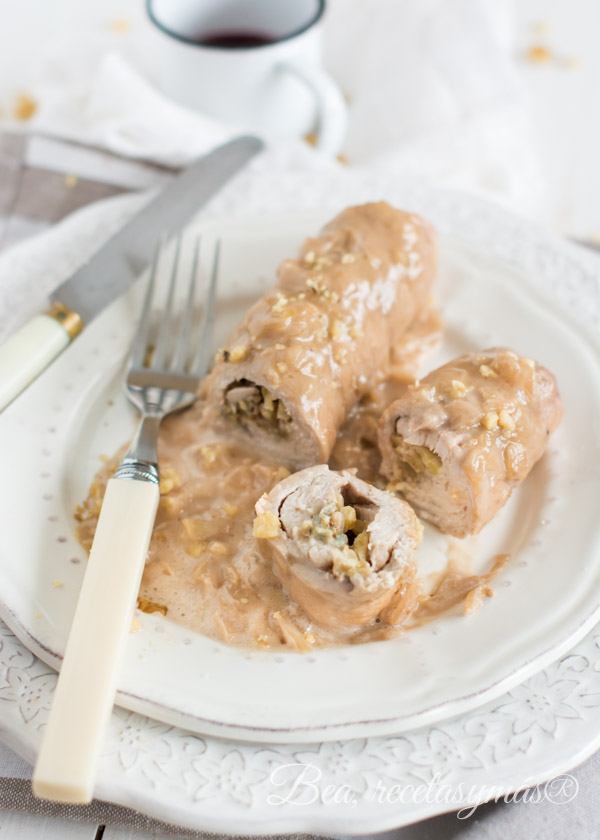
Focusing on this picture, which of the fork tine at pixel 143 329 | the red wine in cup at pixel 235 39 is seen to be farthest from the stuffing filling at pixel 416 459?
the red wine in cup at pixel 235 39

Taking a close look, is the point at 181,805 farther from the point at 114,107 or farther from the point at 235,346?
the point at 114,107

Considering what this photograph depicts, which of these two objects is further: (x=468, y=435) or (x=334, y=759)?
(x=468, y=435)

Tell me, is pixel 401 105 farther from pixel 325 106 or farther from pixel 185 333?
pixel 185 333

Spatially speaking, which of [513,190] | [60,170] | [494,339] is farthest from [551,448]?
[60,170]

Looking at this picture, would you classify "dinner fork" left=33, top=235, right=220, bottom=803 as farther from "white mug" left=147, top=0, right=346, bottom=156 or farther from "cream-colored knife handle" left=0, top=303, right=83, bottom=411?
"white mug" left=147, top=0, right=346, bottom=156

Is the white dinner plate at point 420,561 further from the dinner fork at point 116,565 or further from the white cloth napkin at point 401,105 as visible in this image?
the white cloth napkin at point 401,105

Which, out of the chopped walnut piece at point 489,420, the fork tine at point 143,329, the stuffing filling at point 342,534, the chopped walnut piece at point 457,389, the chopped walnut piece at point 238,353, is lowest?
the fork tine at point 143,329

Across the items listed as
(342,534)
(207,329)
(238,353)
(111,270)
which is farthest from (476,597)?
(111,270)
